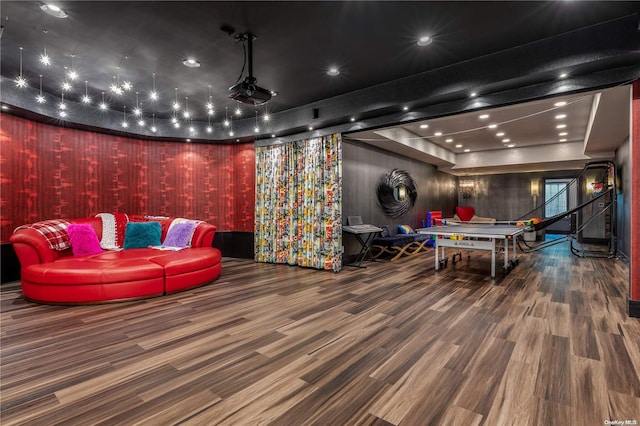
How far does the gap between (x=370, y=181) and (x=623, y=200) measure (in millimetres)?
5117

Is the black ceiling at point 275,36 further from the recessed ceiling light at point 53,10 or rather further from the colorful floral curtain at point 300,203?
the colorful floral curtain at point 300,203

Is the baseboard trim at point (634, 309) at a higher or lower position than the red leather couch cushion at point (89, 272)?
lower

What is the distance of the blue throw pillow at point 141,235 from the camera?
5.14 m

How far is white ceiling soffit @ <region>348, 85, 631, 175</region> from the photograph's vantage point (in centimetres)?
488

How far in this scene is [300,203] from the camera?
5.98 meters

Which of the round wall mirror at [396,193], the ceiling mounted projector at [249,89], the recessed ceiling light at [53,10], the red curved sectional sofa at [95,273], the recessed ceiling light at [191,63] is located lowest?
the red curved sectional sofa at [95,273]

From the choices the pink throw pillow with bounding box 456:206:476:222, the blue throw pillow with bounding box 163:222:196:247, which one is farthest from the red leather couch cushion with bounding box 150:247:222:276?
the pink throw pillow with bounding box 456:206:476:222

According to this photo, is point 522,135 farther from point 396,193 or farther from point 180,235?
point 180,235

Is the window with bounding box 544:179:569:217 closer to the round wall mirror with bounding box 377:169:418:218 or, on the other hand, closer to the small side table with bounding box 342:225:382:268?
the round wall mirror with bounding box 377:169:418:218

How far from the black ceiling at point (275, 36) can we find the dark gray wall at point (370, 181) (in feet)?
7.13

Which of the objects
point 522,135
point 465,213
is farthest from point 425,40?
point 465,213

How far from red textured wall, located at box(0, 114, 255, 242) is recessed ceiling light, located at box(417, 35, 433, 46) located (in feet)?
14.2

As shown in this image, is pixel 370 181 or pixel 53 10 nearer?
pixel 53 10

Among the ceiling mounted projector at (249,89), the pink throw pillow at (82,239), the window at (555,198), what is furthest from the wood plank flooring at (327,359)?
the window at (555,198)
